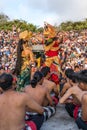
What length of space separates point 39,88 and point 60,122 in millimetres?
656

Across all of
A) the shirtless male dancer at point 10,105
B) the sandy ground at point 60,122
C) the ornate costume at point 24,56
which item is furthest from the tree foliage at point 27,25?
the shirtless male dancer at point 10,105

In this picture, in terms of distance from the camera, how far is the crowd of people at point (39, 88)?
367cm

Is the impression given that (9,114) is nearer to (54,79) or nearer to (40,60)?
(54,79)

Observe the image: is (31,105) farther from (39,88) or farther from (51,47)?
(51,47)

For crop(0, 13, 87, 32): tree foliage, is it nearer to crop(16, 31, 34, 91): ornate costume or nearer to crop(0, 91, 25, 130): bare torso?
crop(16, 31, 34, 91): ornate costume

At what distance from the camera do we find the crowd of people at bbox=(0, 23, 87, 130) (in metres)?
A: 3.67

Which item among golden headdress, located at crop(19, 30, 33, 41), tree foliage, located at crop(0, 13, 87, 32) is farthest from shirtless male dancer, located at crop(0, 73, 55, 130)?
tree foliage, located at crop(0, 13, 87, 32)

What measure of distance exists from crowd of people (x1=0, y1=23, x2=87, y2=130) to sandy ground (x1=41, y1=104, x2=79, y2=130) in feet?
0.28

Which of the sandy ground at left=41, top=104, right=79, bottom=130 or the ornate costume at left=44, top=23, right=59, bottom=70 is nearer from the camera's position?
the sandy ground at left=41, top=104, right=79, bottom=130

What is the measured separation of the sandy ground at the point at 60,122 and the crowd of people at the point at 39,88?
87 millimetres

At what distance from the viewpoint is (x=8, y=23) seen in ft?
103

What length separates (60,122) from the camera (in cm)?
529

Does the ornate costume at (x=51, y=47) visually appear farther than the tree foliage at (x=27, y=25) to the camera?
No

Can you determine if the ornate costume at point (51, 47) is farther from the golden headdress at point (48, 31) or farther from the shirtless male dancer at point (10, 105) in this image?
the shirtless male dancer at point (10, 105)
